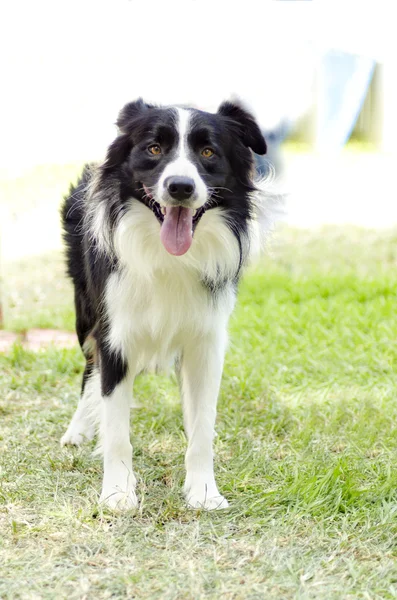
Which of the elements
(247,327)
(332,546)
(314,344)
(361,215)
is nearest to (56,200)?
(361,215)

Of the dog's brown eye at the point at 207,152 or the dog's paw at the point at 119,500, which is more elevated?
the dog's brown eye at the point at 207,152

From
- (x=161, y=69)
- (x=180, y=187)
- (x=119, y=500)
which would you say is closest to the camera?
(x=180, y=187)

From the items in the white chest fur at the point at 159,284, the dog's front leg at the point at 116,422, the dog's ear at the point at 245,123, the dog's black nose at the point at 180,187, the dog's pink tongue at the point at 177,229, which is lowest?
the dog's front leg at the point at 116,422

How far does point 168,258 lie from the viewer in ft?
9.41

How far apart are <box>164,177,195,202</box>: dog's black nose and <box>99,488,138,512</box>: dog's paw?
3.75 feet

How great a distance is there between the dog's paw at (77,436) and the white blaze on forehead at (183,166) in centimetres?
144

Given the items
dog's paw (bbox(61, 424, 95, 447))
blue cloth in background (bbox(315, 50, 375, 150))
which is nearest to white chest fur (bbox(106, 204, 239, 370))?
dog's paw (bbox(61, 424, 95, 447))

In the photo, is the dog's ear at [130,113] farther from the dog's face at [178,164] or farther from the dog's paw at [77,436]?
the dog's paw at [77,436]

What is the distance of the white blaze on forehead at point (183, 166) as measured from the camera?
8.63 ft

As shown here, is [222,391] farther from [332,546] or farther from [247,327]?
[332,546]

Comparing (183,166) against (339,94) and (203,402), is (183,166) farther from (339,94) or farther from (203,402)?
(339,94)

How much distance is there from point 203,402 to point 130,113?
1186mm

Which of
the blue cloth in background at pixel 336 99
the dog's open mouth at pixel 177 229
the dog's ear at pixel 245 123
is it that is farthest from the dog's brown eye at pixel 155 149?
the blue cloth in background at pixel 336 99

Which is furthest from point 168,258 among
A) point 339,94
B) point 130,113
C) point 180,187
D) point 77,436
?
point 339,94
